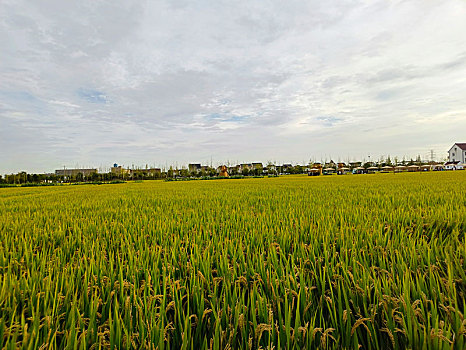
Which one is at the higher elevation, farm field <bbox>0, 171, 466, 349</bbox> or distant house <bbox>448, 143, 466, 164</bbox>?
distant house <bbox>448, 143, 466, 164</bbox>

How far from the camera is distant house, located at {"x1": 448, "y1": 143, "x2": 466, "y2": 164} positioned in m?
58.5

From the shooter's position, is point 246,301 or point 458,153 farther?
point 458,153

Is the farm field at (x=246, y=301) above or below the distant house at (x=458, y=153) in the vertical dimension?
below

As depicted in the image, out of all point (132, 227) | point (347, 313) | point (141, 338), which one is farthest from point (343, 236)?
point (132, 227)

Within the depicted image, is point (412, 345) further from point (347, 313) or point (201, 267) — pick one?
point (201, 267)

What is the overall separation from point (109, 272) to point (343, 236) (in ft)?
Answer: 6.00

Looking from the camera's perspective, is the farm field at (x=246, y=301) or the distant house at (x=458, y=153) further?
→ the distant house at (x=458, y=153)

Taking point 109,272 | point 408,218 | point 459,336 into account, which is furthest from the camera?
point 408,218

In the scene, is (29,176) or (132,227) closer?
(132,227)

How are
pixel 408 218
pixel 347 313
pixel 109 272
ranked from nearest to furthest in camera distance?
1. pixel 347 313
2. pixel 109 272
3. pixel 408 218

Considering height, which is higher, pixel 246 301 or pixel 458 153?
pixel 458 153

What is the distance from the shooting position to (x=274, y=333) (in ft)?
2.84

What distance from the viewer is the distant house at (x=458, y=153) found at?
5846 centimetres

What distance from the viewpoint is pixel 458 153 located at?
2378 inches
